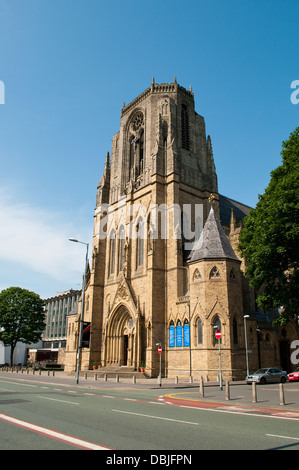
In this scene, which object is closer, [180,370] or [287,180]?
[287,180]

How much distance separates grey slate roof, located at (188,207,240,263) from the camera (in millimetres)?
33000

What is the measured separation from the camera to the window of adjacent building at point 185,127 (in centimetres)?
4730

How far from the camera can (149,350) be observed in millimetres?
34688

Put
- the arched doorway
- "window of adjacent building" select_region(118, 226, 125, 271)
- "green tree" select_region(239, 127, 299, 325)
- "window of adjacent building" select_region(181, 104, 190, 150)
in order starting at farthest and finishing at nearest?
"window of adjacent building" select_region(181, 104, 190, 150) → "window of adjacent building" select_region(118, 226, 125, 271) → the arched doorway → "green tree" select_region(239, 127, 299, 325)

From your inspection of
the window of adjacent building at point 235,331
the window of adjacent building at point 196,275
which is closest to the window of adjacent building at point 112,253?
the window of adjacent building at point 196,275

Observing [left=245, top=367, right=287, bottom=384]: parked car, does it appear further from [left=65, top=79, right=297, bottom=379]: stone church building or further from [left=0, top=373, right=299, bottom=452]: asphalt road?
[left=0, top=373, right=299, bottom=452]: asphalt road

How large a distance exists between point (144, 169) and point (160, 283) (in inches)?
633

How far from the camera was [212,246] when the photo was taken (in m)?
33.9

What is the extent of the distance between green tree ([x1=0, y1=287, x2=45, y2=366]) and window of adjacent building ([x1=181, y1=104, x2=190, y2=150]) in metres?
34.2

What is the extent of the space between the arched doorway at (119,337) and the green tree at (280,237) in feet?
67.2

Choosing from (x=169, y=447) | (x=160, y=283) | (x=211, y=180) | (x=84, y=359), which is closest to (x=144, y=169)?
(x=211, y=180)

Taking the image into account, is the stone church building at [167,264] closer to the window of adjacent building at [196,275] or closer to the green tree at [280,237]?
the window of adjacent building at [196,275]

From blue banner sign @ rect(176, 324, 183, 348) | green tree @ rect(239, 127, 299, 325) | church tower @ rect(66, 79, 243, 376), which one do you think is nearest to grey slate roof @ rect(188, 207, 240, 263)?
church tower @ rect(66, 79, 243, 376)
